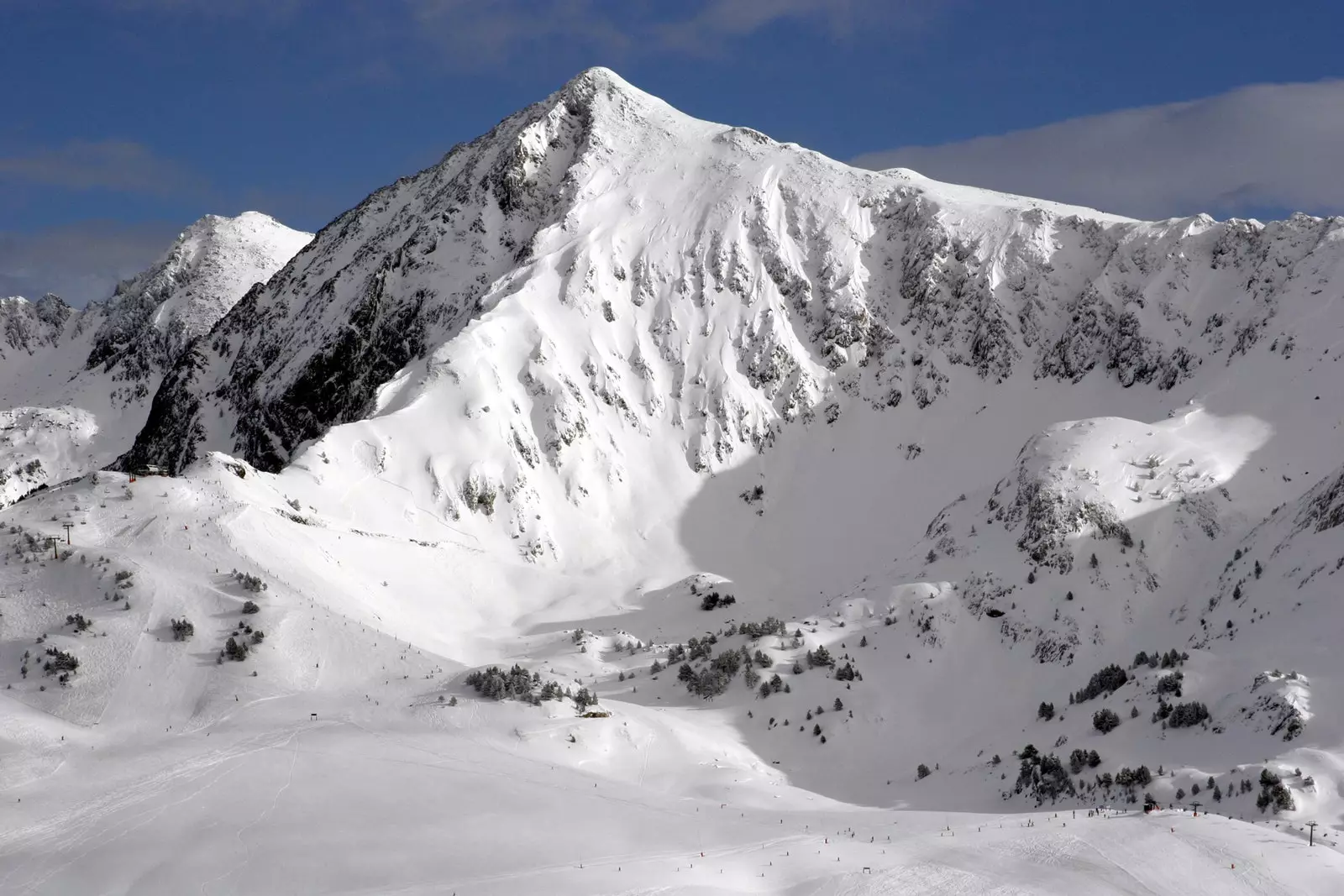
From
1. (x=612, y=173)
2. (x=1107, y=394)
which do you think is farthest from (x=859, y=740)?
(x=612, y=173)

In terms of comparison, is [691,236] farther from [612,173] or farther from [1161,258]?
[1161,258]

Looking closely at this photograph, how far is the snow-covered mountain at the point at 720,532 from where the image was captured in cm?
4175

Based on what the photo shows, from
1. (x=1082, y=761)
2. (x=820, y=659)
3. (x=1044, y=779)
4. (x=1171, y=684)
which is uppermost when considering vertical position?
(x=820, y=659)

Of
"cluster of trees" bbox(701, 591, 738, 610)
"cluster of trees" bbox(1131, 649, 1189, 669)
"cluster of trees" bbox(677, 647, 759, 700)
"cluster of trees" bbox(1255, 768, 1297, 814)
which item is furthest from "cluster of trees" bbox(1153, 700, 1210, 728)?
"cluster of trees" bbox(701, 591, 738, 610)

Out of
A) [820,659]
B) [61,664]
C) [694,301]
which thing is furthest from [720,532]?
[61,664]

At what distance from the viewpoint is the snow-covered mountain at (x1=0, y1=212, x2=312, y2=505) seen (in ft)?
425

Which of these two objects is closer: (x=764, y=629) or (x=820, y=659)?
(x=820, y=659)

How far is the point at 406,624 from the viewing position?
63.4m

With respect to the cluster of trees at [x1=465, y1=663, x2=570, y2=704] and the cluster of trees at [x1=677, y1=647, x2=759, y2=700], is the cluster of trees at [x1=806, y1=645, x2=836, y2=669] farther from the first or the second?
the cluster of trees at [x1=465, y1=663, x2=570, y2=704]

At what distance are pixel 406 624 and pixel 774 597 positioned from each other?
82.3ft

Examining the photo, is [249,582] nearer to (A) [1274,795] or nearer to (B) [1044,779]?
(B) [1044,779]

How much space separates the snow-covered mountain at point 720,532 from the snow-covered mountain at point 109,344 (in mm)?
17627

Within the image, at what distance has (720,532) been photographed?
86.9m

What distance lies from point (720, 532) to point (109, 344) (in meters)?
99.5
